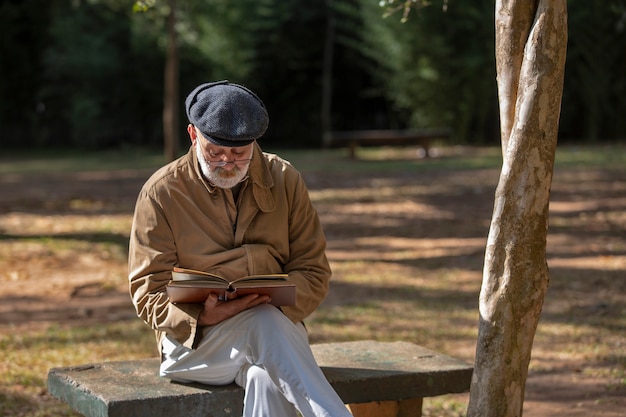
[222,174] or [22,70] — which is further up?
[22,70]

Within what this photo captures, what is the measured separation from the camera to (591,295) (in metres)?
8.64

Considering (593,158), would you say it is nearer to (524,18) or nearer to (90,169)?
(90,169)

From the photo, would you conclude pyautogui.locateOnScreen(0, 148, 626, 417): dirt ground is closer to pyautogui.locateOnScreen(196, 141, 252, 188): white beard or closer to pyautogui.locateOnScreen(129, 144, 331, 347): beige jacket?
pyautogui.locateOnScreen(129, 144, 331, 347): beige jacket

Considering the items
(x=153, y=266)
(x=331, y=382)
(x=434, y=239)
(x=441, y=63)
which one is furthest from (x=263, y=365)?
(x=441, y=63)

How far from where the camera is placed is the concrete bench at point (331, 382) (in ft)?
12.4

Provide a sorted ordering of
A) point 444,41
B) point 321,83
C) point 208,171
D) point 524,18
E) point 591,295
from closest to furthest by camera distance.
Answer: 1. point 524,18
2. point 208,171
3. point 591,295
4. point 444,41
5. point 321,83

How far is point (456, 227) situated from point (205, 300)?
907cm

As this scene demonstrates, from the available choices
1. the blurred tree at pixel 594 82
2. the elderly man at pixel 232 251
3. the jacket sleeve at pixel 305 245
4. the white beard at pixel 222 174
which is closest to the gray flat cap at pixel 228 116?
the elderly man at pixel 232 251

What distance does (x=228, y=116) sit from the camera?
12.6ft

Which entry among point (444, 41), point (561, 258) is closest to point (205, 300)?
point (561, 258)

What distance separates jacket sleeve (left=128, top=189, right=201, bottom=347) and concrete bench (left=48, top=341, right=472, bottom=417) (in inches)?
9.3

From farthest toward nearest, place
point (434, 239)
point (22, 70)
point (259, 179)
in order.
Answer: point (22, 70), point (434, 239), point (259, 179)

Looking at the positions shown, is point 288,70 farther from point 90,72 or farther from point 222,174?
point 222,174

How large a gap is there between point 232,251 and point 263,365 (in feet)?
1.77
